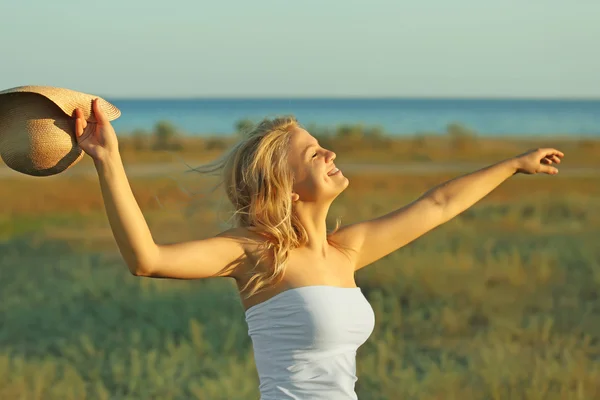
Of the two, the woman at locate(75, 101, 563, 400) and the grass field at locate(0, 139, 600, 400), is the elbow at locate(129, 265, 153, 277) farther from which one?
the grass field at locate(0, 139, 600, 400)

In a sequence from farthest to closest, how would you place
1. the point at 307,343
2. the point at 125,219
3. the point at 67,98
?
the point at 307,343 → the point at 67,98 → the point at 125,219

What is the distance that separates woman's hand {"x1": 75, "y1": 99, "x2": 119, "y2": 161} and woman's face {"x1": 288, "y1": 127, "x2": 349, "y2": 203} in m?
0.67

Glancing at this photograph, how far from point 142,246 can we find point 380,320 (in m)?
4.96

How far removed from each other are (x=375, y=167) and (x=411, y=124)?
54.2m

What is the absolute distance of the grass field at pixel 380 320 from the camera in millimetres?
5953

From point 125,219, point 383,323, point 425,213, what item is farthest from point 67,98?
point 383,323

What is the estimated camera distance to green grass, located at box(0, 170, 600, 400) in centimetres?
597

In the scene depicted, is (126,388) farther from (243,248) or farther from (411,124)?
(411,124)

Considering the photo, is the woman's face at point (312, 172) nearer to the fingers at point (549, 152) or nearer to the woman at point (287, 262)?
the woman at point (287, 262)

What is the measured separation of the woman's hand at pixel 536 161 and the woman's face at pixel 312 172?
2.66 feet

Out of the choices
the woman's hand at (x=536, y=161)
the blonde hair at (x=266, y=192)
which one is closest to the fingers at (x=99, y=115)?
the blonde hair at (x=266, y=192)

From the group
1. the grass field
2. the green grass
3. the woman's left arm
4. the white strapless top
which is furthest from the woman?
the green grass

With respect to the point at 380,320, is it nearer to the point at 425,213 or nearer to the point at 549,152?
the point at 549,152

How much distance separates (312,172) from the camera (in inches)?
127
